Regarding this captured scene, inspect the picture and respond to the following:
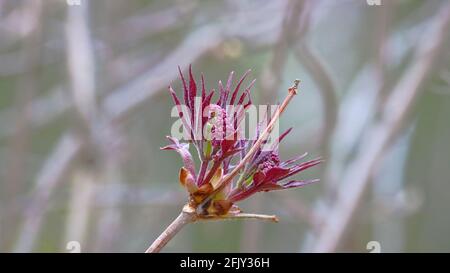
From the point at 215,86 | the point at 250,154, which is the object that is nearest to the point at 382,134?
the point at 215,86

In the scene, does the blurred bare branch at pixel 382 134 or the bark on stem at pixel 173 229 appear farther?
the blurred bare branch at pixel 382 134

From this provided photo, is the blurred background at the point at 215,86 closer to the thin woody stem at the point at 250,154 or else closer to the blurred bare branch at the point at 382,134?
the blurred bare branch at the point at 382,134

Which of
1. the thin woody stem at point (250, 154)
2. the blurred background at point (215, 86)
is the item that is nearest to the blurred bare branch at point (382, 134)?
the blurred background at point (215, 86)

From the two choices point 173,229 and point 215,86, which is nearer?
point 173,229

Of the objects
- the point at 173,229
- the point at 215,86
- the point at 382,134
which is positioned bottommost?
the point at 173,229

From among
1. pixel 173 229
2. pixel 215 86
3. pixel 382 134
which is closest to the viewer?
pixel 173 229

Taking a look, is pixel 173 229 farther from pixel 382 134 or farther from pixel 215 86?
pixel 215 86

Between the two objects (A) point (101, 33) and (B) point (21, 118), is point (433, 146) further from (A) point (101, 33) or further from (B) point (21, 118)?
(B) point (21, 118)
